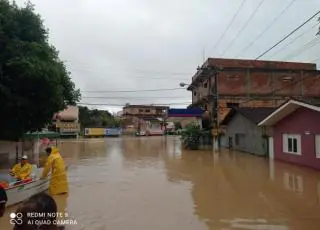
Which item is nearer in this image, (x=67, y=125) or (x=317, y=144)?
(x=317, y=144)

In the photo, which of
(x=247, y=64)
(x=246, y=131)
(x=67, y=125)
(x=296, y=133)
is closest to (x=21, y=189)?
(x=296, y=133)

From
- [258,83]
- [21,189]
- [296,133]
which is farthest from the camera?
[258,83]

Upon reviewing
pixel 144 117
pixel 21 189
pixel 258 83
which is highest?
pixel 258 83

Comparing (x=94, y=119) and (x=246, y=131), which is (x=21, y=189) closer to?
(x=246, y=131)

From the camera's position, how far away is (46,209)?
2.39 meters

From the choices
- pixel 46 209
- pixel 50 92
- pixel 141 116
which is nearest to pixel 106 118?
pixel 141 116

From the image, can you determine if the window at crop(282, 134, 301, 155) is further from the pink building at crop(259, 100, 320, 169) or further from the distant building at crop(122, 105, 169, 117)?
the distant building at crop(122, 105, 169, 117)

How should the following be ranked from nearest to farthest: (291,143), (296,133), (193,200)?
1. (193,200)
2. (296,133)
3. (291,143)

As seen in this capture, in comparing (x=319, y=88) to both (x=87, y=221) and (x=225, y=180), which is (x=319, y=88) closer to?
(x=225, y=180)

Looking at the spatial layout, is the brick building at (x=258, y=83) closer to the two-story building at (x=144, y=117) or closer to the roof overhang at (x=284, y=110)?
the roof overhang at (x=284, y=110)

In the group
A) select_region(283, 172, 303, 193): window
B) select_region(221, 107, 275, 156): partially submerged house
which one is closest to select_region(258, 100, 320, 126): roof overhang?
select_region(221, 107, 275, 156): partially submerged house

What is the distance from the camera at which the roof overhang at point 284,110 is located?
18156 millimetres

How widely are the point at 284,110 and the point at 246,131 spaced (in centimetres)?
802

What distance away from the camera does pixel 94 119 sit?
74.7 metres
